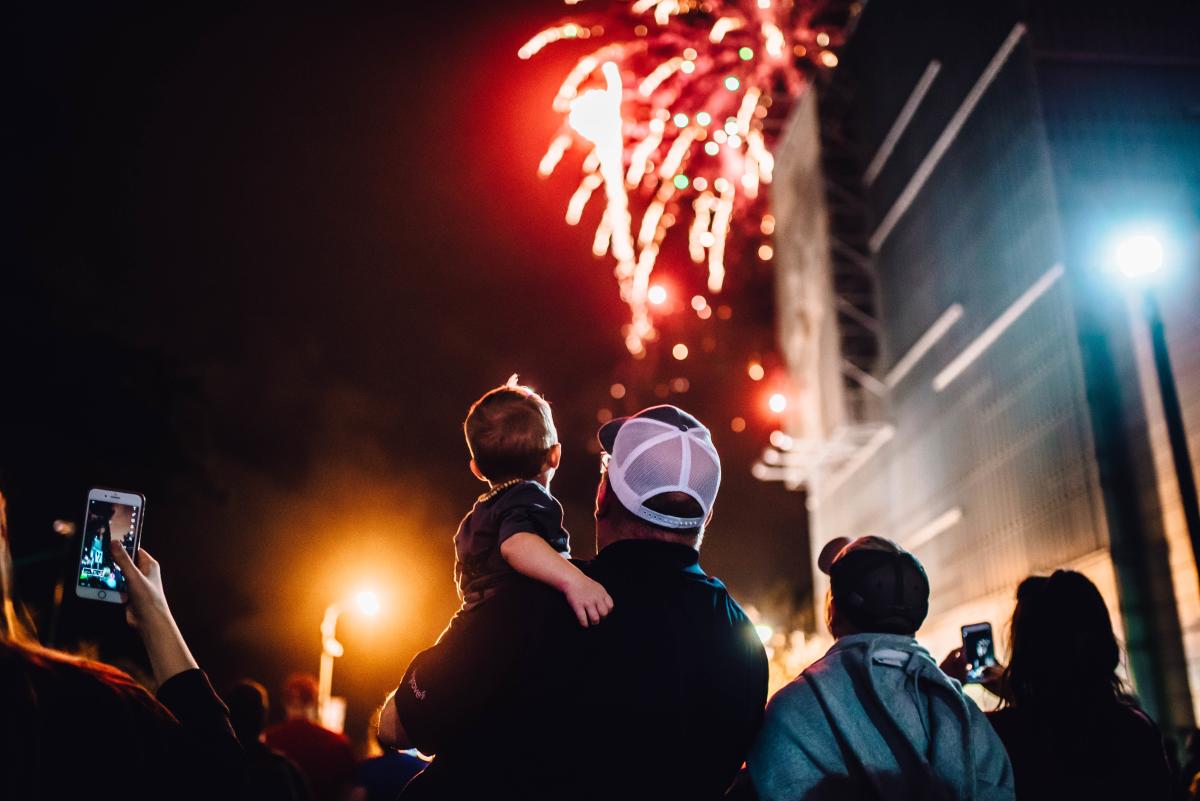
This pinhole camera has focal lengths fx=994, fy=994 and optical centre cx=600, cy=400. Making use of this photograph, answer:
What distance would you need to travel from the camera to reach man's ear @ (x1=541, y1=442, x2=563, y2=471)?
3799mm

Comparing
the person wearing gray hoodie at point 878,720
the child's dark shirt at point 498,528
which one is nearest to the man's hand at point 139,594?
the child's dark shirt at point 498,528

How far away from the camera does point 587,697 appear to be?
8.63ft

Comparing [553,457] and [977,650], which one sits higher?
[553,457]

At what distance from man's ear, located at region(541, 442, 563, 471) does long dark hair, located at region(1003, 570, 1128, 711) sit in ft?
6.69

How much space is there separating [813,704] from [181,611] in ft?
154

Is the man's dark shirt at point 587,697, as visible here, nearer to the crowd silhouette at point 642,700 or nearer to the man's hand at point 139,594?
the crowd silhouette at point 642,700

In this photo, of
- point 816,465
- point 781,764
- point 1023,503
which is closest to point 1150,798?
point 781,764

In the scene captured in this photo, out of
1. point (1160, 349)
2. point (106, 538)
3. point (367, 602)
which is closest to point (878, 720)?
point (106, 538)

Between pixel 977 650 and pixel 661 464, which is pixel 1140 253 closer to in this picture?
pixel 977 650

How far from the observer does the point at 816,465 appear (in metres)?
47.5

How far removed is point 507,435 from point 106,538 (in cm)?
146

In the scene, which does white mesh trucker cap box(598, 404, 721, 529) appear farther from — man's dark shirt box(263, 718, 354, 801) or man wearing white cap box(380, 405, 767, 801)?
man's dark shirt box(263, 718, 354, 801)

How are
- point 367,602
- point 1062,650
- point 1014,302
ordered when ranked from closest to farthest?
1. point 1062,650
2. point 367,602
3. point 1014,302

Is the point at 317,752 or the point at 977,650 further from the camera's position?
the point at 317,752
